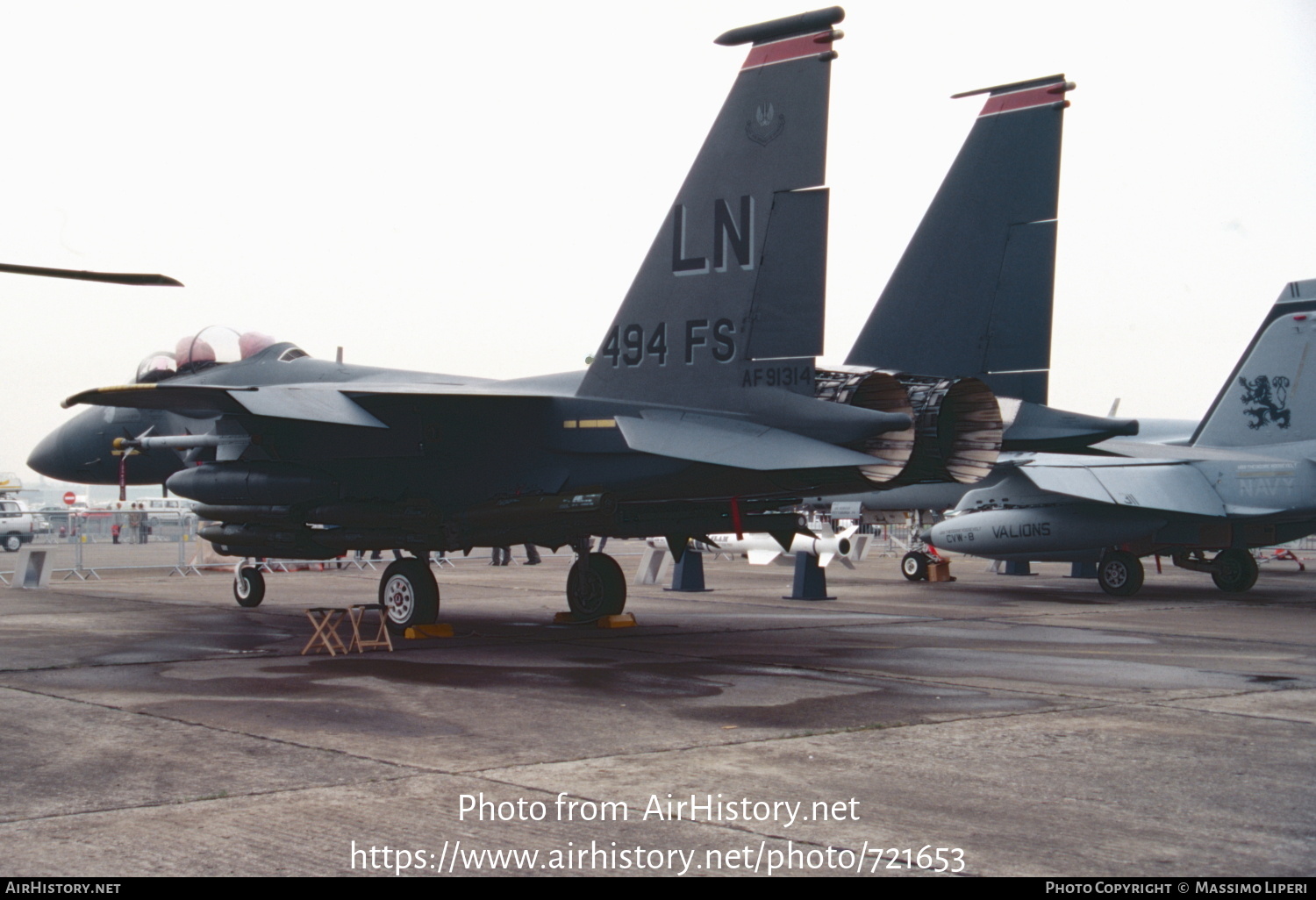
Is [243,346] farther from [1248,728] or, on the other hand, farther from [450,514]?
[1248,728]

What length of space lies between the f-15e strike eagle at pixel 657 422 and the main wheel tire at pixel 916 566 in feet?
36.0

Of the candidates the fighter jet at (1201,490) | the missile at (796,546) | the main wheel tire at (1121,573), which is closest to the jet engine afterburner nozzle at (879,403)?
the missile at (796,546)

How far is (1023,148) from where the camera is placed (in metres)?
13.6

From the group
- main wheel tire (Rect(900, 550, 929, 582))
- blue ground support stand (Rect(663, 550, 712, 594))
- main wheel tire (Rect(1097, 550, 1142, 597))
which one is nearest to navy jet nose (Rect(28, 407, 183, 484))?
blue ground support stand (Rect(663, 550, 712, 594))

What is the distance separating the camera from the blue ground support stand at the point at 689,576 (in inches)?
783

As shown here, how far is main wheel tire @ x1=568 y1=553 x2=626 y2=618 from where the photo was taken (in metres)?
13.1

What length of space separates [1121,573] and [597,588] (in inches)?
414

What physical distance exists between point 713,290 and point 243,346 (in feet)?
22.0

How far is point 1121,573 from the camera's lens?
1930 centimetres

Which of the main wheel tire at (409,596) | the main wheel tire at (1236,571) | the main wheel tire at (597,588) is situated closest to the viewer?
the main wheel tire at (409,596)

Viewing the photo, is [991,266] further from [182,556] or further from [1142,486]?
[182,556]

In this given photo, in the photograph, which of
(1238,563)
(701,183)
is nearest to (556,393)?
(701,183)

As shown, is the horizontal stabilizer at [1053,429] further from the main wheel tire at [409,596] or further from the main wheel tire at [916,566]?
the main wheel tire at [916,566]

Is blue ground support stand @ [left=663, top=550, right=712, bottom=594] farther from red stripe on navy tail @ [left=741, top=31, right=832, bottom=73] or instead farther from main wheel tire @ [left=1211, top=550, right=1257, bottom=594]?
red stripe on navy tail @ [left=741, top=31, right=832, bottom=73]
